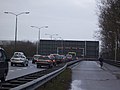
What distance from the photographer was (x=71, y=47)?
128 m

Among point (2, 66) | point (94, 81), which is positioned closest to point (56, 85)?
point (2, 66)

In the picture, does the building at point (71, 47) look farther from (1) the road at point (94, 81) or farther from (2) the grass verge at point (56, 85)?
(2) the grass verge at point (56, 85)

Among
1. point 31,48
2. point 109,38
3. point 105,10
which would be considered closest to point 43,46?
point 31,48

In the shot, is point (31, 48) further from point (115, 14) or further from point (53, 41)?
point (115, 14)

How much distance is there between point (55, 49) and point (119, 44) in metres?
49.0

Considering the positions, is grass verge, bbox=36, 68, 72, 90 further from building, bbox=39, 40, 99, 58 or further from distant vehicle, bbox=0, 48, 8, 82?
building, bbox=39, 40, 99, 58

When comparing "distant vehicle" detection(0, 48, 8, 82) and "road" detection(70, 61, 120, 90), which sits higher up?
"distant vehicle" detection(0, 48, 8, 82)

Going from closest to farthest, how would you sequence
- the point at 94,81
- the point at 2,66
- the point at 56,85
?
the point at 2,66 < the point at 56,85 < the point at 94,81

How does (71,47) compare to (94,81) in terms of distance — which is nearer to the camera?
(94,81)

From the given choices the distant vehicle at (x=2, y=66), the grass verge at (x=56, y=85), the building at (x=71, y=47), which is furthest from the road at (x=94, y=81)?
the building at (x=71, y=47)

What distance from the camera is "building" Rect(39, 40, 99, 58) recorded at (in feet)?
394

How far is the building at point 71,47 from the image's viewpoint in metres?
120

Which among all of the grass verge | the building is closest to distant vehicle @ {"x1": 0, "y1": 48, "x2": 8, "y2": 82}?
the grass verge

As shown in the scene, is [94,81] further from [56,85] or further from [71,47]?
[71,47]
